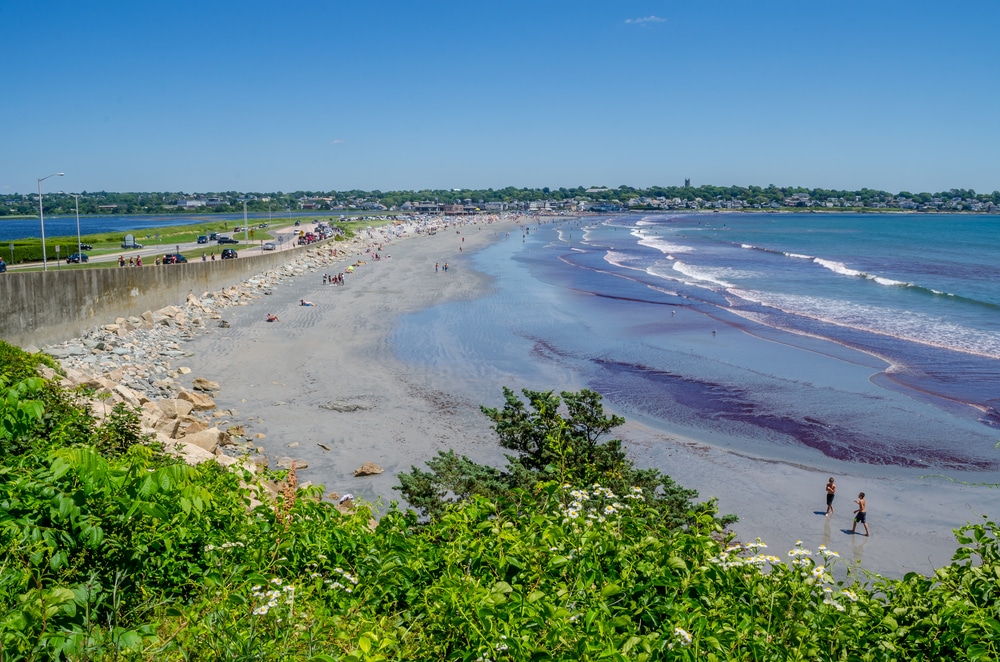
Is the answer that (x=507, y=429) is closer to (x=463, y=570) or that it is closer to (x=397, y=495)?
(x=397, y=495)

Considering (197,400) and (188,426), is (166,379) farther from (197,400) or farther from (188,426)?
(188,426)

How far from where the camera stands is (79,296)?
26.9 m

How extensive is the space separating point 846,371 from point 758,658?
24.3 m

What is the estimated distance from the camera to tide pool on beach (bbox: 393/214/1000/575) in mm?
15398

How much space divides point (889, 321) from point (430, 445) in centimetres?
2718

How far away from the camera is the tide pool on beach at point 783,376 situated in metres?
15.4

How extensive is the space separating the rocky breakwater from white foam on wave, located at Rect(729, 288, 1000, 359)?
2706cm

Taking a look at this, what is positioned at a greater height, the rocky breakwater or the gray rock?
the rocky breakwater

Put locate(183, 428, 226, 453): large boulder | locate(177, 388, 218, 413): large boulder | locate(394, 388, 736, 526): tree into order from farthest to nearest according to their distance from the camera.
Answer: locate(177, 388, 218, 413): large boulder, locate(183, 428, 226, 453): large boulder, locate(394, 388, 736, 526): tree

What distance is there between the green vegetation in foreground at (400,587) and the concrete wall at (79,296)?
20.8 m

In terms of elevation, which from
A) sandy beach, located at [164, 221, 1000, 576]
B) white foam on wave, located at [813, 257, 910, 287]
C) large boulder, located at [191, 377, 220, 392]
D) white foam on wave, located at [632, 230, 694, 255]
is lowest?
sandy beach, located at [164, 221, 1000, 576]

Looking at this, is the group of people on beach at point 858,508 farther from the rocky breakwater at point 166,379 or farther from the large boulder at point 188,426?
the large boulder at point 188,426

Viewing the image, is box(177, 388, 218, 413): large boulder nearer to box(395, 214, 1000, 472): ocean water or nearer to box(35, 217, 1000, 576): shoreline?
box(35, 217, 1000, 576): shoreline

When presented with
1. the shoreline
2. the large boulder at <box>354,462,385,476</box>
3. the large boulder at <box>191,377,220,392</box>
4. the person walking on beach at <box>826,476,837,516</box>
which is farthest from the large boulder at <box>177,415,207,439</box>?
the person walking on beach at <box>826,476,837,516</box>
